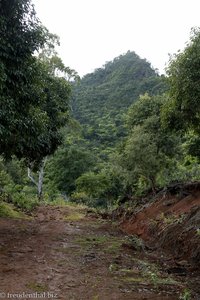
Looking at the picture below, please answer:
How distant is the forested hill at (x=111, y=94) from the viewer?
50.2m

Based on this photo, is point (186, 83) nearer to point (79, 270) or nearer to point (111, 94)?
point (79, 270)

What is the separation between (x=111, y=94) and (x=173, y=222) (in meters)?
50.9

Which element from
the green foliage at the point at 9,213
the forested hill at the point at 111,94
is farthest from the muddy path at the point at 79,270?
the forested hill at the point at 111,94

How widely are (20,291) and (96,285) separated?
1442mm

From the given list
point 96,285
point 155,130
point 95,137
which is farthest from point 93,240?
point 95,137

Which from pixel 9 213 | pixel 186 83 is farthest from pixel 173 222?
pixel 9 213

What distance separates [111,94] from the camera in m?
62.1

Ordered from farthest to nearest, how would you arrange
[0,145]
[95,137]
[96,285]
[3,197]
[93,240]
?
[95,137]
[3,197]
[93,240]
[0,145]
[96,285]

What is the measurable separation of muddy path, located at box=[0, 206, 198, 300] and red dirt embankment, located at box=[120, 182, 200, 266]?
723 mm

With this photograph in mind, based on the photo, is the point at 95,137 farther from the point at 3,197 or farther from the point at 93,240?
the point at 93,240

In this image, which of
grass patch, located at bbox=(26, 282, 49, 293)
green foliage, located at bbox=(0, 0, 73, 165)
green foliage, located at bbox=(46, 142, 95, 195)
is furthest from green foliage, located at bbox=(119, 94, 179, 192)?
green foliage, located at bbox=(46, 142, 95, 195)

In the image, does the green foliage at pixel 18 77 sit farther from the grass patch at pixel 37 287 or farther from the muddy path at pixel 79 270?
the grass patch at pixel 37 287

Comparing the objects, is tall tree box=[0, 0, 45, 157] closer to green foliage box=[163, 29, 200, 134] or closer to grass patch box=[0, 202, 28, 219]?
green foliage box=[163, 29, 200, 134]

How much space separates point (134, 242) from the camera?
40.4ft
